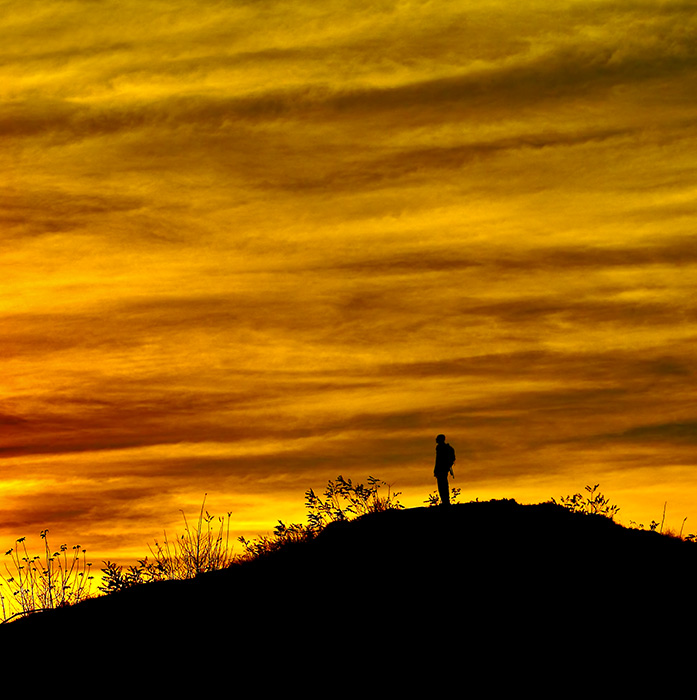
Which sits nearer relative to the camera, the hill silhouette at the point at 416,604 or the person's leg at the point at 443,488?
the hill silhouette at the point at 416,604

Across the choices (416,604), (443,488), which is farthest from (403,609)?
(443,488)

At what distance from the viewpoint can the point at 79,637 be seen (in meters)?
20.9

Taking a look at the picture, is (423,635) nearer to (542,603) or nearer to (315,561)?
(542,603)

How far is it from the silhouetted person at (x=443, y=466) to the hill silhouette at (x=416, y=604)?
3.18 ft

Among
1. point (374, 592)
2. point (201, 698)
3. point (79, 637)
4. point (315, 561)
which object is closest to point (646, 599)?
point (374, 592)

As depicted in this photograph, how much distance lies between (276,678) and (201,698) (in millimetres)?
1355

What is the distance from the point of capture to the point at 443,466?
25.5 meters

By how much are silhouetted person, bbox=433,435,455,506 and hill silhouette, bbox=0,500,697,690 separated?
0.97m

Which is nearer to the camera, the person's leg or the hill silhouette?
the hill silhouette

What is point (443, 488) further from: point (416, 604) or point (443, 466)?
point (416, 604)

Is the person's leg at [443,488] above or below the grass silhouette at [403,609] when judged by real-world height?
above

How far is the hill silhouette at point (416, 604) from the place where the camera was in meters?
18.3

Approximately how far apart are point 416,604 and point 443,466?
242 inches

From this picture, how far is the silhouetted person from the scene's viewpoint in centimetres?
2550
